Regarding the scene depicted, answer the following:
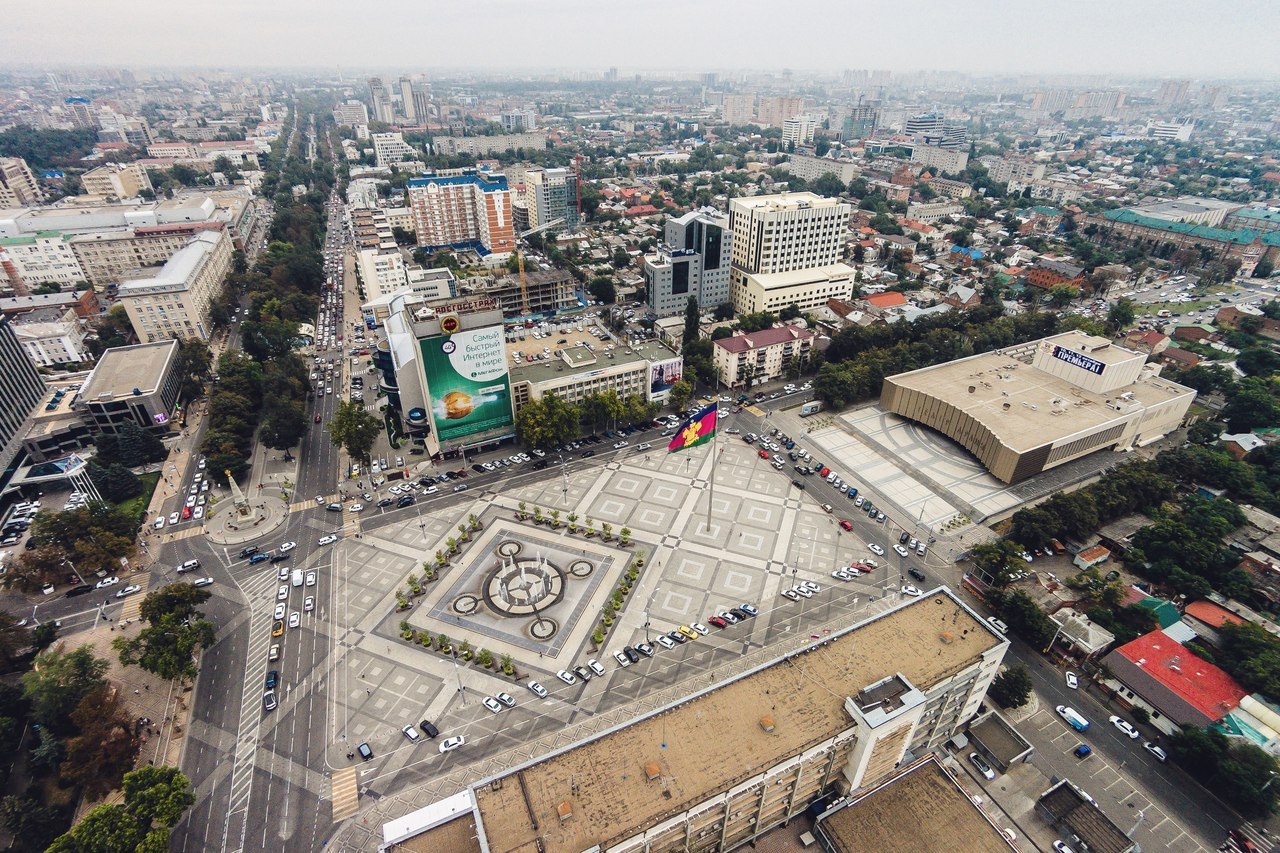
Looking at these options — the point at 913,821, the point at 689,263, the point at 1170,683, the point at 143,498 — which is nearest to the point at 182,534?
the point at 143,498

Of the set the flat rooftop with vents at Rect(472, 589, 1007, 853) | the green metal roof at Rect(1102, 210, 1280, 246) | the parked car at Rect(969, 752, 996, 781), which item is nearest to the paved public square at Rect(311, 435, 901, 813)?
the flat rooftop with vents at Rect(472, 589, 1007, 853)

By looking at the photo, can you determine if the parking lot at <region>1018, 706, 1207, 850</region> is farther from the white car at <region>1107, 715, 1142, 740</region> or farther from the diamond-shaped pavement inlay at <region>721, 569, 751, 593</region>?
the diamond-shaped pavement inlay at <region>721, 569, 751, 593</region>

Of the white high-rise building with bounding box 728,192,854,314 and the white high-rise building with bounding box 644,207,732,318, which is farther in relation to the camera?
the white high-rise building with bounding box 728,192,854,314

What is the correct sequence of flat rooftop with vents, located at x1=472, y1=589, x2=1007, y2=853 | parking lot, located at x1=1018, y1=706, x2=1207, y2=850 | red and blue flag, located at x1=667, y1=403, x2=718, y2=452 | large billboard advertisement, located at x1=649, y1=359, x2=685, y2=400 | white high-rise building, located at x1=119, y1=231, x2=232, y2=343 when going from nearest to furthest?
flat rooftop with vents, located at x1=472, y1=589, x2=1007, y2=853, parking lot, located at x1=1018, y1=706, x2=1207, y2=850, red and blue flag, located at x1=667, y1=403, x2=718, y2=452, large billboard advertisement, located at x1=649, y1=359, x2=685, y2=400, white high-rise building, located at x1=119, y1=231, x2=232, y2=343

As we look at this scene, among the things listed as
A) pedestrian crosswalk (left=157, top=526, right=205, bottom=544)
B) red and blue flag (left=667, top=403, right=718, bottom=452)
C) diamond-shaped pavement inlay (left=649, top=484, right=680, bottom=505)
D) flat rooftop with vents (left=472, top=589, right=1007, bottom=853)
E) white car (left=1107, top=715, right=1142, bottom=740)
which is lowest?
pedestrian crosswalk (left=157, top=526, right=205, bottom=544)

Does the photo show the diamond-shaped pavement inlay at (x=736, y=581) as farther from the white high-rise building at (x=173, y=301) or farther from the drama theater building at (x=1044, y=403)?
the white high-rise building at (x=173, y=301)

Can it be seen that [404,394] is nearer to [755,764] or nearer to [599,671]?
[599,671]

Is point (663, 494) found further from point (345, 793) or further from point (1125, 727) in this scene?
point (1125, 727)

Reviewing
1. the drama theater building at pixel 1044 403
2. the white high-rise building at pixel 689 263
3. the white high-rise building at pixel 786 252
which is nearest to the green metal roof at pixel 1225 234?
the drama theater building at pixel 1044 403
